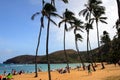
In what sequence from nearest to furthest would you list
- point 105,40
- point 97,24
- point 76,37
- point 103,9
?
point 103,9 < point 97,24 < point 76,37 < point 105,40

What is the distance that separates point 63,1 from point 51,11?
2278 millimetres

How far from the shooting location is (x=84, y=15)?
59.3 meters

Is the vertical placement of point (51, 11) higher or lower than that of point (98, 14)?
lower

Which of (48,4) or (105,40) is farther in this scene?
(105,40)

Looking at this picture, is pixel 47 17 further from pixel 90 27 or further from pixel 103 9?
pixel 90 27

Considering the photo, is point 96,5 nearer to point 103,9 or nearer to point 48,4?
point 103,9

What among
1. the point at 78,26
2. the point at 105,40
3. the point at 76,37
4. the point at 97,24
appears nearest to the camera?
the point at 97,24

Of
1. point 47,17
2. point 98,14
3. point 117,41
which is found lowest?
point 117,41

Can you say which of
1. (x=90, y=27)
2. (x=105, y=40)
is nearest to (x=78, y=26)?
(x=90, y=27)

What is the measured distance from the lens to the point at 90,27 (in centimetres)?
6262

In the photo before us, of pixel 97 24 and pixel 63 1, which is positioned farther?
pixel 97 24

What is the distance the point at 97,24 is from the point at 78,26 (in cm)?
654

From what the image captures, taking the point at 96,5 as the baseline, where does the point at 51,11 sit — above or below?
below

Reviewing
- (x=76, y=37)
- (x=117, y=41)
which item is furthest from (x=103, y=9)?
(x=117, y=41)
